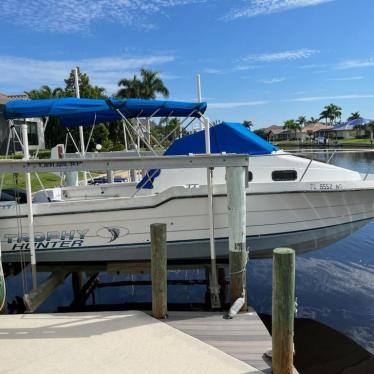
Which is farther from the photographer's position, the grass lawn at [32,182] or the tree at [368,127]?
the tree at [368,127]

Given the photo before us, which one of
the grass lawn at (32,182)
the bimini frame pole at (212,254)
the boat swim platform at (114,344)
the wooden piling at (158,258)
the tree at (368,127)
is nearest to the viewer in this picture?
the boat swim platform at (114,344)

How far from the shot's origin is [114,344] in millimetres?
4547

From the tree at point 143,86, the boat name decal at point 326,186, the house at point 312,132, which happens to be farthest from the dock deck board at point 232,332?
the house at point 312,132

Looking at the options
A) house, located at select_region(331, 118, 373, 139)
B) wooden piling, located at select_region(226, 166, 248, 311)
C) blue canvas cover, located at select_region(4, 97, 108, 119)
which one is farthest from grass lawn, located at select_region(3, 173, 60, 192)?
house, located at select_region(331, 118, 373, 139)

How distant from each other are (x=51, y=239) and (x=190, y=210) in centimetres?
240

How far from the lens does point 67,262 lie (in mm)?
7535

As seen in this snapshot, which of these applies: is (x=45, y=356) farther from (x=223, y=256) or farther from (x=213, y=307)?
(x=223, y=256)

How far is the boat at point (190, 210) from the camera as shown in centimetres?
706

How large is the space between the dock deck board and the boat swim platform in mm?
12

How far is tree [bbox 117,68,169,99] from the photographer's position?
50.4m

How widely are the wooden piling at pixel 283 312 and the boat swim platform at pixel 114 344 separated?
26 cm

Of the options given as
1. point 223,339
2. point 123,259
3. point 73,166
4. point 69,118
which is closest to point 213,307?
point 223,339

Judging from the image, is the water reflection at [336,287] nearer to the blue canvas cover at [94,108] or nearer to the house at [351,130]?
the blue canvas cover at [94,108]

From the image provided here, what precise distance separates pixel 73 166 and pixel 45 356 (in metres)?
2.34
